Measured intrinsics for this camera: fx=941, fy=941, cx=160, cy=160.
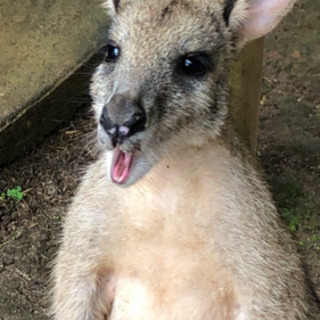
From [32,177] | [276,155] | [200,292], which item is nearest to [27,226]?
[32,177]

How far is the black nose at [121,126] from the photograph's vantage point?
3.09m

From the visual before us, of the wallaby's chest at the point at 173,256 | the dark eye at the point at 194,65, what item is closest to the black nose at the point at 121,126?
the dark eye at the point at 194,65

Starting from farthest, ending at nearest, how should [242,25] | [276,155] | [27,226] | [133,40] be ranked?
[276,155], [27,226], [242,25], [133,40]

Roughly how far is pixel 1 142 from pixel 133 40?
7.48ft

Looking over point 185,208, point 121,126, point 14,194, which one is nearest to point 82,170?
point 14,194

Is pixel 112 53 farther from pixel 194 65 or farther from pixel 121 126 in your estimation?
pixel 121 126

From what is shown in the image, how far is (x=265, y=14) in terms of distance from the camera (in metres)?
3.70

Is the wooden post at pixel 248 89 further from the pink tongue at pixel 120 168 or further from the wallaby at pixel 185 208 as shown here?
the pink tongue at pixel 120 168

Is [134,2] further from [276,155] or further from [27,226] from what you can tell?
[276,155]

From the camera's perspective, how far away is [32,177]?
5723 millimetres

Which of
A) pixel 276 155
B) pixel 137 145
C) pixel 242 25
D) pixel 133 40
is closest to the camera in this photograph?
pixel 137 145

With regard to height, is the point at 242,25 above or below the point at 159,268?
above

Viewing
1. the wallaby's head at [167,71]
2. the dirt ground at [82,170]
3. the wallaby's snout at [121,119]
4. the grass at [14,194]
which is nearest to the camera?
the wallaby's snout at [121,119]

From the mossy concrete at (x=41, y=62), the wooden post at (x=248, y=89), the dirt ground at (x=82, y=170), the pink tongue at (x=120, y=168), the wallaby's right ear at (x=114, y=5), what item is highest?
the wallaby's right ear at (x=114, y=5)
